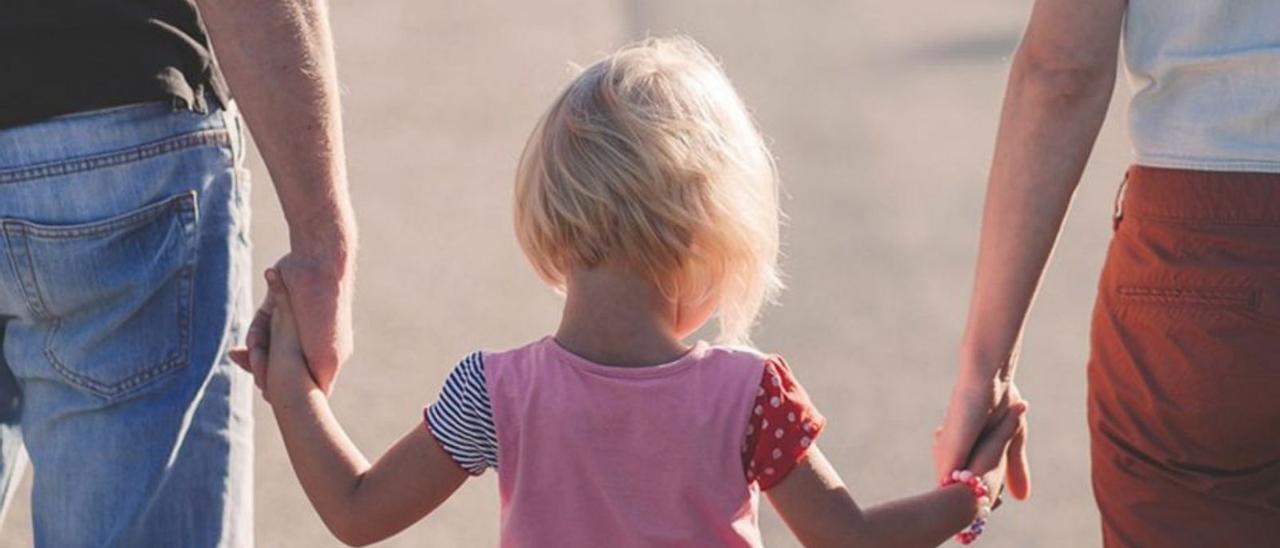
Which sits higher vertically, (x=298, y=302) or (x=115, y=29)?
(x=115, y=29)

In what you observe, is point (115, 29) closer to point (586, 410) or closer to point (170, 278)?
point (170, 278)

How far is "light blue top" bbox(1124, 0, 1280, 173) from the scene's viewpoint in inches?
111

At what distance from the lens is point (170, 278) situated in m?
2.89

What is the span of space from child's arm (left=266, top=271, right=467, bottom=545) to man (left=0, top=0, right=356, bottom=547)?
0.04m

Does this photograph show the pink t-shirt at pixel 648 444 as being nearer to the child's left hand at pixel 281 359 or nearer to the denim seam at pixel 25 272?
the child's left hand at pixel 281 359

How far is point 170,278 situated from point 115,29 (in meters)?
0.32

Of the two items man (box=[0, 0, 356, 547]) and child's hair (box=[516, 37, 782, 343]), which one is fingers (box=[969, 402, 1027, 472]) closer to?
child's hair (box=[516, 37, 782, 343])

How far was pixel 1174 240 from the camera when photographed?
112 inches

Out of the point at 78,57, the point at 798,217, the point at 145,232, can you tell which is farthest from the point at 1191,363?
the point at 798,217

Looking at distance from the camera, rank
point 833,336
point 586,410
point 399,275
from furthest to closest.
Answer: point 399,275
point 833,336
point 586,410

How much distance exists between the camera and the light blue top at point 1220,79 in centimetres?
281

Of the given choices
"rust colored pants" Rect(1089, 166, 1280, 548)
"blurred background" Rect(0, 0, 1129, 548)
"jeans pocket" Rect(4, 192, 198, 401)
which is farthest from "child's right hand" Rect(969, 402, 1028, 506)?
"blurred background" Rect(0, 0, 1129, 548)

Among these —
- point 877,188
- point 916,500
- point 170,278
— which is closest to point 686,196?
point 916,500

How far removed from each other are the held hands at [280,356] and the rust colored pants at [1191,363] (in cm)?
103
